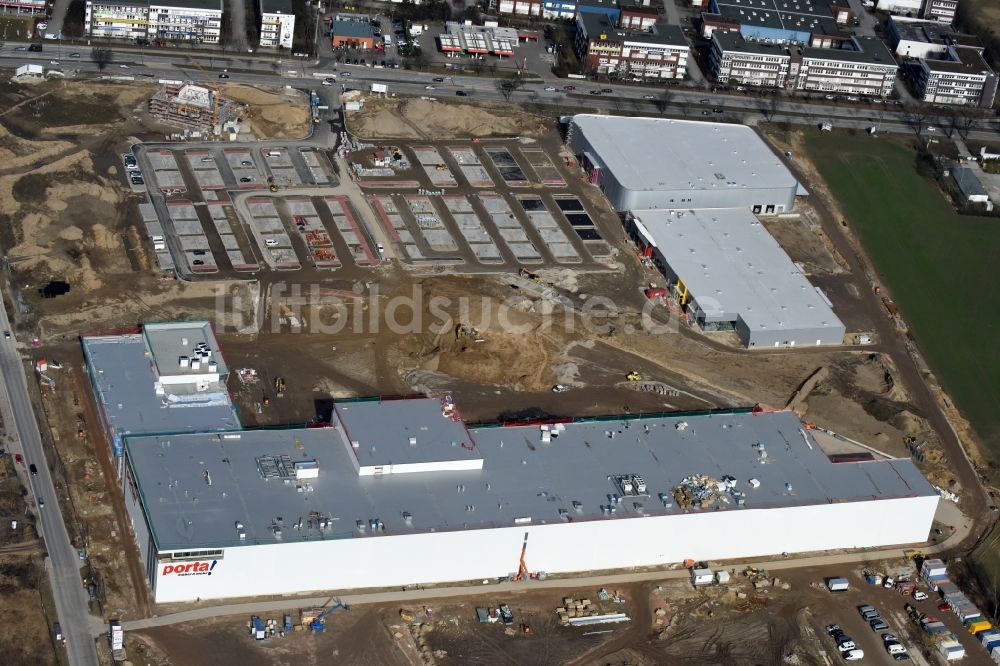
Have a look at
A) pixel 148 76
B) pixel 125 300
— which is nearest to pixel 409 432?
pixel 125 300

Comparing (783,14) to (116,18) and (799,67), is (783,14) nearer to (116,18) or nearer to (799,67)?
(799,67)

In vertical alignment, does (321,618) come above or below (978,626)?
above

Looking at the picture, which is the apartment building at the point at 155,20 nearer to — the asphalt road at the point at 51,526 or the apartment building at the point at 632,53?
the apartment building at the point at 632,53

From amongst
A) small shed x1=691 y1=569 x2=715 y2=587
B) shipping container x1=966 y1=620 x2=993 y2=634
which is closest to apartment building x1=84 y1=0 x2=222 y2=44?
small shed x1=691 y1=569 x2=715 y2=587

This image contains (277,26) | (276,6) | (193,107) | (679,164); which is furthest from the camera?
(276,6)

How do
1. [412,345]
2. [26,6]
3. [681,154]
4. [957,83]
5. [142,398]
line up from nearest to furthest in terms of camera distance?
[142,398] → [412,345] → [681,154] → [26,6] → [957,83]

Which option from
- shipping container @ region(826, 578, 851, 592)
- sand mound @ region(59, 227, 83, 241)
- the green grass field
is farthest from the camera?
sand mound @ region(59, 227, 83, 241)

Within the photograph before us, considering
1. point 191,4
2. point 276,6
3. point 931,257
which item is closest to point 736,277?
point 931,257

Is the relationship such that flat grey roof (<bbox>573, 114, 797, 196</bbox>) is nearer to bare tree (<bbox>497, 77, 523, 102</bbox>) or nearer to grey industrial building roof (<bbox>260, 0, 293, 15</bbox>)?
bare tree (<bbox>497, 77, 523, 102</bbox>)
